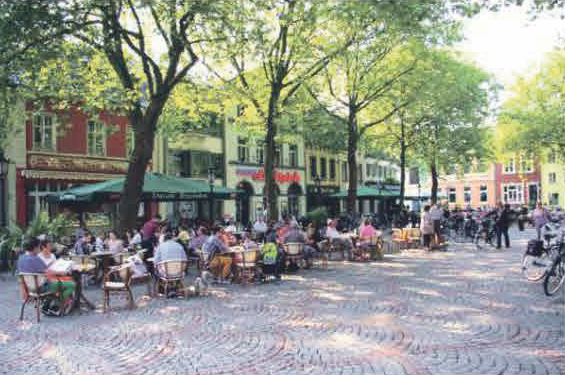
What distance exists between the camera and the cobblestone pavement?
5.92 m

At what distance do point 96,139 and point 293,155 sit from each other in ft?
62.3

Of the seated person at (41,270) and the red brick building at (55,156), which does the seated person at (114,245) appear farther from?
the red brick building at (55,156)

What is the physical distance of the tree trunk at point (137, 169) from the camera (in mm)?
14867

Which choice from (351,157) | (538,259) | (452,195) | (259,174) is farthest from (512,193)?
(538,259)

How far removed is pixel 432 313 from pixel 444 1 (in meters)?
7.93

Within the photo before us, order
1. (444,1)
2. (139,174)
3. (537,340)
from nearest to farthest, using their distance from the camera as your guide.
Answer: (537,340) → (444,1) → (139,174)

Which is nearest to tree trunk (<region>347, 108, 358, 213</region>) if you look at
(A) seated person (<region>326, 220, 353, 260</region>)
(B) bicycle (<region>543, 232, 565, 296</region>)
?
(A) seated person (<region>326, 220, 353, 260</region>)

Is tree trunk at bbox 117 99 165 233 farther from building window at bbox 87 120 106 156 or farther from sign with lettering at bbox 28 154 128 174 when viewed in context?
building window at bbox 87 120 106 156

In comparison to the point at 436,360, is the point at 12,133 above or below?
above

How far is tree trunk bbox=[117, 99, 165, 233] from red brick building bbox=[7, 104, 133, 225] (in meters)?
6.48

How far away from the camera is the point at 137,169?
1487cm

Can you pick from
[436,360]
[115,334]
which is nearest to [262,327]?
[115,334]

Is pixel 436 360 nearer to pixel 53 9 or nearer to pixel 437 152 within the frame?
pixel 53 9

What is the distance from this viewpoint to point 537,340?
6.62 m
